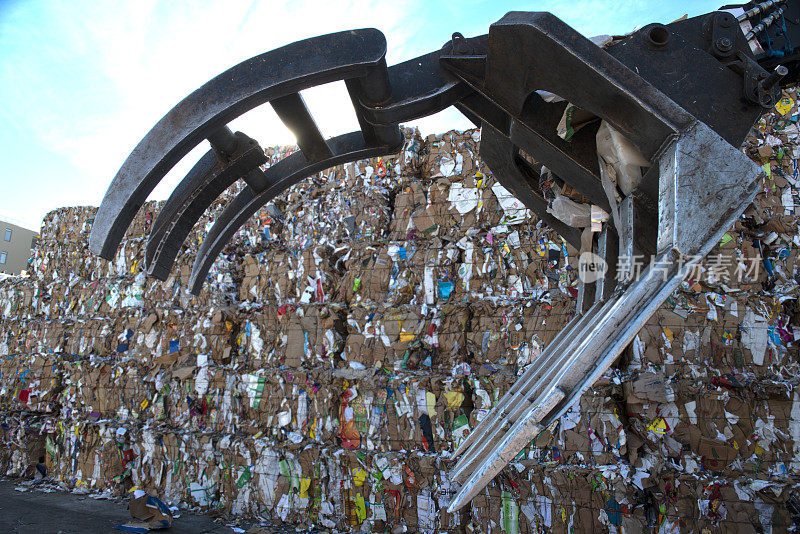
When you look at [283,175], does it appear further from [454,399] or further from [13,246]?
[13,246]

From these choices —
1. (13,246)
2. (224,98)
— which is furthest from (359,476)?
(13,246)

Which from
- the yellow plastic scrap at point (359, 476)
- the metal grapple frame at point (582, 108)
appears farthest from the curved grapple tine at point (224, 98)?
the yellow plastic scrap at point (359, 476)

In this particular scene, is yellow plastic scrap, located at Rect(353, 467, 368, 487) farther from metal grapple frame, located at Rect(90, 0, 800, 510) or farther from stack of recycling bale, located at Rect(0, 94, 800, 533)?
metal grapple frame, located at Rect(90, 0, 800, 510)

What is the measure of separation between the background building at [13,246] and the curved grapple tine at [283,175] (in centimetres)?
1171

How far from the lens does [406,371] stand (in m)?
3.43

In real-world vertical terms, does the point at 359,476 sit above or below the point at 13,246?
below

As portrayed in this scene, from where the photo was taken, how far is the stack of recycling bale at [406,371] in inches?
105

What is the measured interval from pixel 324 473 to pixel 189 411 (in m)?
1.49

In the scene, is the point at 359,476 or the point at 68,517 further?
the point at 68,517

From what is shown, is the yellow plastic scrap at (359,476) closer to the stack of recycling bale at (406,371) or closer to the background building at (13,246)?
the stack of recycling bale at (406,371)

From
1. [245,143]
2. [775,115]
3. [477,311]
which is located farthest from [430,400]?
[775,115]

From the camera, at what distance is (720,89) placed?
4.57 ft

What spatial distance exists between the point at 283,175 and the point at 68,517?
3.52 metres

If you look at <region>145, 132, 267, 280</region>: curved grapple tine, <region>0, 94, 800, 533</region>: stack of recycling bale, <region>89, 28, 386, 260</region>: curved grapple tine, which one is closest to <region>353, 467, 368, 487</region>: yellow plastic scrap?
<region>0, 94, 800, 533</region>: stack of recycling bale
